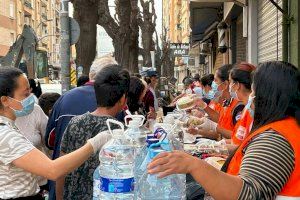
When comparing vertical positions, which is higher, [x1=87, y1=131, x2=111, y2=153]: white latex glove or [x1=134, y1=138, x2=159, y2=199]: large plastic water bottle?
[x1=87, y1=131, x2=111, y2=153]: white latex glove

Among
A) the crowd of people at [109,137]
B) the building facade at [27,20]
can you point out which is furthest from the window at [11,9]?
the crowd of people at [109,137]

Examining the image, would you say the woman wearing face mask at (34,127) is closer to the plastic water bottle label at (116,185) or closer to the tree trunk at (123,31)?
the plastic water bottle label at (116,185)

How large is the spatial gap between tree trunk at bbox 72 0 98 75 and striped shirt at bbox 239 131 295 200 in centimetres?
916

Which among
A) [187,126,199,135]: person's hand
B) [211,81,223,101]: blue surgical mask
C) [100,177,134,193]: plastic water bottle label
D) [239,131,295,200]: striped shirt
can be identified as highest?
[211,81,223,101]: blue surgical mask

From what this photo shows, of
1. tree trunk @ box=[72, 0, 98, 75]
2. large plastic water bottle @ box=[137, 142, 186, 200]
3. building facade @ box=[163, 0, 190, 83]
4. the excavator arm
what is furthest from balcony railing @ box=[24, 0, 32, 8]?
large plastic water bottle @ box=[137, 142, 186, 200]

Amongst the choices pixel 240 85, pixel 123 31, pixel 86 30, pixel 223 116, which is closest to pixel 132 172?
pixel 240 85

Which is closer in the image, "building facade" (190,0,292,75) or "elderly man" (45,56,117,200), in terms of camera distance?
"elderly man" (45,56,117,200)

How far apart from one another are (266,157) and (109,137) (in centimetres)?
92

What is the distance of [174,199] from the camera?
8.60 ft

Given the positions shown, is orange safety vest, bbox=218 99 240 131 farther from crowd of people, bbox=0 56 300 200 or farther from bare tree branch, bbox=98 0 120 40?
bare tree branch, bbox=98 0 120 40

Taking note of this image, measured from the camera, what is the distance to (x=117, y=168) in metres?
2.48

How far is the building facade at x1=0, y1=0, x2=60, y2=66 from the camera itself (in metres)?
50.3

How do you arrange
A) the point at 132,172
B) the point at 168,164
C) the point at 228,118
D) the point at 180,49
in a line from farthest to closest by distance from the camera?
1. the point at 180,49
2. the point at 228,118
3. the point at 132,172
4. the point at 168,164

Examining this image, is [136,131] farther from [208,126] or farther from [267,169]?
[208,126]
